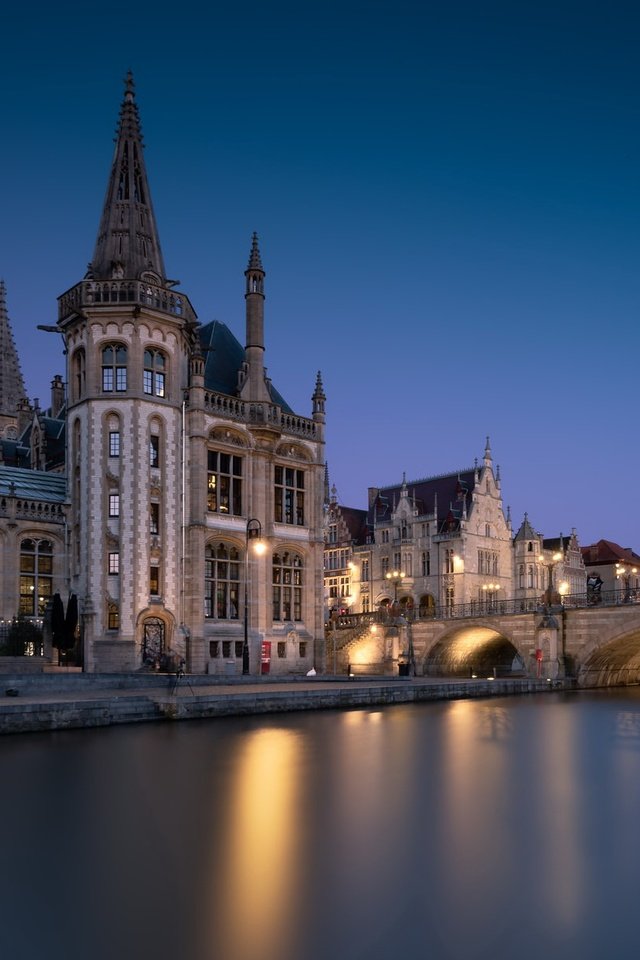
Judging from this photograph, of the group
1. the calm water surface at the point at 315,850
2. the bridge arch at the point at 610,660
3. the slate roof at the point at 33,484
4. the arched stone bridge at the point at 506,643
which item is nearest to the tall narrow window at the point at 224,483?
the slate roof at the point at 33,484

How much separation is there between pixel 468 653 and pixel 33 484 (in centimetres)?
3268

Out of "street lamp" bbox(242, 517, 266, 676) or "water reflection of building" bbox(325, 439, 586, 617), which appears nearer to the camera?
"street lamp" bbox(242, 517, 266, 676)

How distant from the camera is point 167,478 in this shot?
155 ft

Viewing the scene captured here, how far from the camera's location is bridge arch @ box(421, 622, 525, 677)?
195 feet

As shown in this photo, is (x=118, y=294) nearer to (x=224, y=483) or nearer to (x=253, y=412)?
(x=253, y=412)

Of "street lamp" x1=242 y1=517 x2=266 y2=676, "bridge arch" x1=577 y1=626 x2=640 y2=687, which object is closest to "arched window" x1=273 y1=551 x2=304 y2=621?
"street lamp" x1=242 y1=517 x2=266 y2=676

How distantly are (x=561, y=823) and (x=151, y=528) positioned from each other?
33.1 meters

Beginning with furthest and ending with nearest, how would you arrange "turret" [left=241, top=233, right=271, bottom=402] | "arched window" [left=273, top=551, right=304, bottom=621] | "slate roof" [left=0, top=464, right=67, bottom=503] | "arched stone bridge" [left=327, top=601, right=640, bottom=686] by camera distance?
"arched window" [left=273, top=551, right=304, bottom=621] < "turret" [left=241, top=233, right=271, bottom=402] < "arched stone bridge" [left=327, top=601, right=640, bottom=686] < "slate roof" [left=0, top=464, right=67, bottom=503]

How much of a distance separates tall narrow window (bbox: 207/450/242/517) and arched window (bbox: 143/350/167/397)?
4.57m

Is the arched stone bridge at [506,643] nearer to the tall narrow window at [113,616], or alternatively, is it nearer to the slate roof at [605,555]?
the tall narrow window at [113,616]

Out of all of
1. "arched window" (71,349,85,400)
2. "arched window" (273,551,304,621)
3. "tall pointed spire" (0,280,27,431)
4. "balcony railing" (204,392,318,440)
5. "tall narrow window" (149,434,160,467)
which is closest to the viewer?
"tall narrow window" (149,434,160,467)

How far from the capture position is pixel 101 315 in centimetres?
4638

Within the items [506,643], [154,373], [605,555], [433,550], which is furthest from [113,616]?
[605,555]

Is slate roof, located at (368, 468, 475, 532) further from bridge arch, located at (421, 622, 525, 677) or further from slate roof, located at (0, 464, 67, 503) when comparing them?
slate roof, located at (0, 464, 67, 503)
